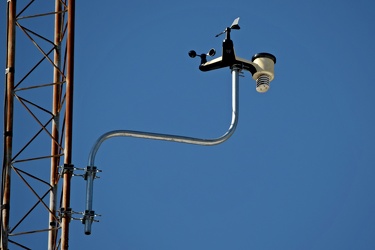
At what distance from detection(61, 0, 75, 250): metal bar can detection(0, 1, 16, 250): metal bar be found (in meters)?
1.02

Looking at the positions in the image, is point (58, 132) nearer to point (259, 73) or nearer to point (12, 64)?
point (12, 64)

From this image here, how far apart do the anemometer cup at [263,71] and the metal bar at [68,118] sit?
275cm

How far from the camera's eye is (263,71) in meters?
10.8

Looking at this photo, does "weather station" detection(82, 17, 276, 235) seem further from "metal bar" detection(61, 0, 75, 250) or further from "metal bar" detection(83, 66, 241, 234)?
"metal bar" detection(61, 0, 75, 250)

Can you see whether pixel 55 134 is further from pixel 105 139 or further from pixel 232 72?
pixel 105 139

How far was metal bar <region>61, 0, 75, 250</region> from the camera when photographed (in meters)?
10.0

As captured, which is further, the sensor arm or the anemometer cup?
the anemometer cup

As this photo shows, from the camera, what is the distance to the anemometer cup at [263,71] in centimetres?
1080

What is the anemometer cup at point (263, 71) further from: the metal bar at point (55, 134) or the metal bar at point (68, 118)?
the metal bar at point (55, 134)

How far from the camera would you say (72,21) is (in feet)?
39.7

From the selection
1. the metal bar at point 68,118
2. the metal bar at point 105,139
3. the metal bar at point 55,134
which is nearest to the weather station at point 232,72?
the metal bar at point 105,139

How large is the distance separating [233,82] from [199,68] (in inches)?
24.3

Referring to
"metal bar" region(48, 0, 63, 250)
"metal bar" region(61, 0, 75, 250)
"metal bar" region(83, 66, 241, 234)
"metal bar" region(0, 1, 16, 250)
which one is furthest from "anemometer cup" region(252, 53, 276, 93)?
"metal bar" region(0, 1, 16, 250)

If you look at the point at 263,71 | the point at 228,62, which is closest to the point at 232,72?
the point at 228,62
